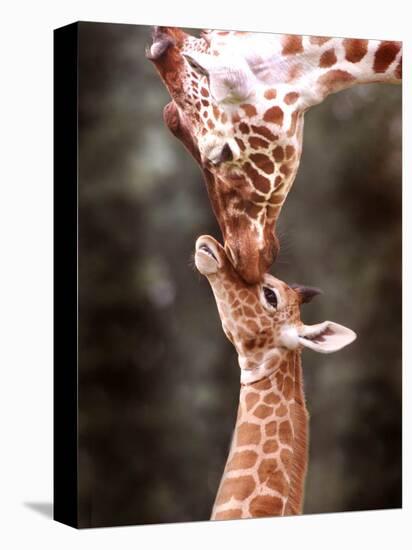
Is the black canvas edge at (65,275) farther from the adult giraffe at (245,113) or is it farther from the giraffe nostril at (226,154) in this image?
the giraffe nostril at (226,154)

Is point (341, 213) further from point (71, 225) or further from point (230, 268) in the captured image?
point (71, 225)

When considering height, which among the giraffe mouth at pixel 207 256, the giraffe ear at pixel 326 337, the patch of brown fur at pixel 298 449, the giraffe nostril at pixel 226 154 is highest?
the giraffe nostril at pixel 226 154

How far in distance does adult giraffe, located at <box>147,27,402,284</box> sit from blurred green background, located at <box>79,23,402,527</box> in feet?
0.27

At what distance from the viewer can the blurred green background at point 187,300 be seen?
7.04 metres

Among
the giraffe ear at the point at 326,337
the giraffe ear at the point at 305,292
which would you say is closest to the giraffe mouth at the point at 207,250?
the giraffe ear at the point at 305,292

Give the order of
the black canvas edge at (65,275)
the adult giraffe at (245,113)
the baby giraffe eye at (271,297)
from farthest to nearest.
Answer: the baby giraffe eye at (271,297) < the adult giraffe at (245,113) < the black canvas edge at (65,275)

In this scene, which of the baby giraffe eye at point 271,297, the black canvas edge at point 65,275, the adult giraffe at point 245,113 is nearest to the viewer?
the black canvas edge at point 65,275

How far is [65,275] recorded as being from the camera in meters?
7.17

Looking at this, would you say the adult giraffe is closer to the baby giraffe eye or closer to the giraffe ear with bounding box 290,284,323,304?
the baby giraffe eye

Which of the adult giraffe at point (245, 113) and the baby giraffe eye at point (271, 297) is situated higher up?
the adult giraffe at point (245, 113)

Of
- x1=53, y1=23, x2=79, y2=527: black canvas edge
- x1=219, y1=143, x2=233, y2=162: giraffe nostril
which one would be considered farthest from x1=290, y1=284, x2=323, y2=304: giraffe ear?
x1=53, y1=23, x2=79, y2=527: black canvas edge

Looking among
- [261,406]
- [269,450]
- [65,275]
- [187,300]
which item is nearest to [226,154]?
[187,300]

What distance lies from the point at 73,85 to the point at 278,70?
1.13m

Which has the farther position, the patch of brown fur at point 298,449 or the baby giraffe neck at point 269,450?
the patch of brown fur at point 298,449
